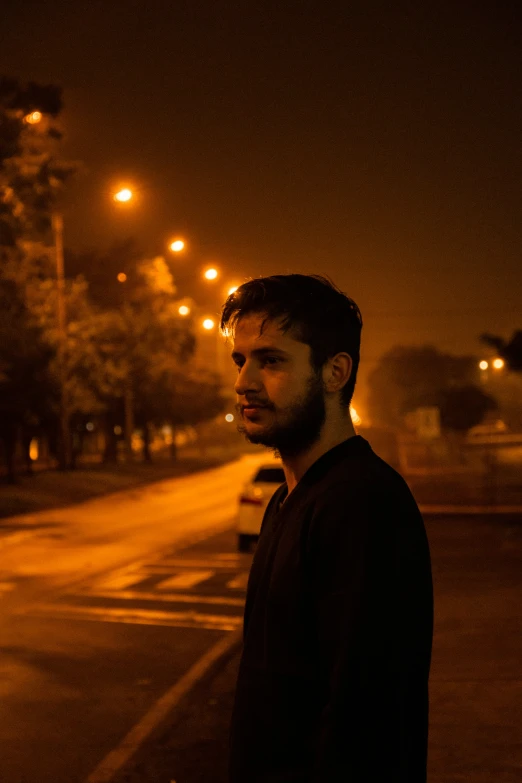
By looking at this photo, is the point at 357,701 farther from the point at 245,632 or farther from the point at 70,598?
the point at 70,598

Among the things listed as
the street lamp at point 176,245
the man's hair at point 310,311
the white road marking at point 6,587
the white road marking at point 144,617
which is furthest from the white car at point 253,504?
the street lamp at point 176,245

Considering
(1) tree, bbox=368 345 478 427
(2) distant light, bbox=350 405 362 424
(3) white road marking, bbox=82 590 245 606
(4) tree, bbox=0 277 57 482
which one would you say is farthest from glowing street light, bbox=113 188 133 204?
(1) tree, bbox=368 345 478 427

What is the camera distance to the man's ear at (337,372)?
2.47 m

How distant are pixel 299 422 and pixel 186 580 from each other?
1226 centimetres

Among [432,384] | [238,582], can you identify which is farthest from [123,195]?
[432,384]

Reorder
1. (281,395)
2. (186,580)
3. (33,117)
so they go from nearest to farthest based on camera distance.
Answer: (281,395), (186,580), (33,117)

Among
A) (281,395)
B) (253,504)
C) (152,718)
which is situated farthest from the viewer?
(253,504)

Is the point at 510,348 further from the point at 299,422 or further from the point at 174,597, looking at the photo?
the point at 299,422

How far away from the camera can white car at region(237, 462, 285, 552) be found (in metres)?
17.2

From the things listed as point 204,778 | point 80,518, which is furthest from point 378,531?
point 80,518

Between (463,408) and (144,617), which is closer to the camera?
(144,617)

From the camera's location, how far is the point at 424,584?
2.19m

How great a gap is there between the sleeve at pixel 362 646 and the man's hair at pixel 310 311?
0.46 meters

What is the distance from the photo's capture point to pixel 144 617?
11.1m
